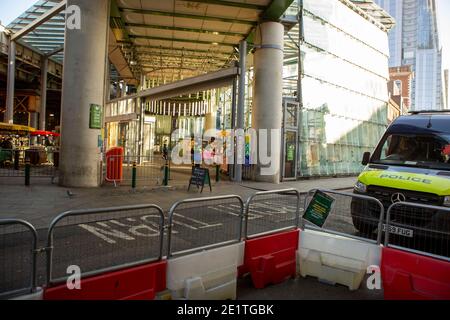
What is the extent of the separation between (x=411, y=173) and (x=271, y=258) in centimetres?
346

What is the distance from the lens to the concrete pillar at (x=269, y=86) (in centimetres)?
1698

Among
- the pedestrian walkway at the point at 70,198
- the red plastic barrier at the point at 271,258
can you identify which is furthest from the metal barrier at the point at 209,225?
the pedestrian walkway at the point at 70,198

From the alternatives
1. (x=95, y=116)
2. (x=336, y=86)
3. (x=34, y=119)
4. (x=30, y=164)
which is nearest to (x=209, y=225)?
(x=95, y=116)

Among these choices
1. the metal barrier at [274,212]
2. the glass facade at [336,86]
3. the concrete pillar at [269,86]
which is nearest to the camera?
the metal barrier at [274,212]

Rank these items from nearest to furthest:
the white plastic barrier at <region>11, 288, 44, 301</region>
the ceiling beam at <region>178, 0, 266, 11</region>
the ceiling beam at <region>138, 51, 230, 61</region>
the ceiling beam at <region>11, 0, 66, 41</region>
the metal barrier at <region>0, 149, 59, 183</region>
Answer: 1. the white plastic barrier at <region>11, 288, 44, 301</region>
2. the ceiling beam at <region>178, 0, 266, 11</region>
3. the metal barrier at <region>0, 149, 59, 183</region>
4. the ceiling beam at <region>11, 0, 66, 41</region>
5. the ceiling beam at <region>138, 51, 230, 61</region>

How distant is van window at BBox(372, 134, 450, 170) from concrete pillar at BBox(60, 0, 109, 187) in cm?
980

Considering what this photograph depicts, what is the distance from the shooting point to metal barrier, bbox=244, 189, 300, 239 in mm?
6059

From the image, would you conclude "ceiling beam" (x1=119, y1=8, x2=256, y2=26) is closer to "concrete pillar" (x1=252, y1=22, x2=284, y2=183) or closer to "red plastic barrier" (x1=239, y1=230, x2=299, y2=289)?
"concrete pillar" (x1=252, y1=22, x2=284, y2=183)

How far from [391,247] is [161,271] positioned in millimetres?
3070

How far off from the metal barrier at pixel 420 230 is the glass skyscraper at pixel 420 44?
174482mm

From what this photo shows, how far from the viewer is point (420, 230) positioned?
5090 millimetres

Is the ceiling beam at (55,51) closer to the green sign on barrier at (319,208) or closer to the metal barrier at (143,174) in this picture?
the metal barrier at (143,174)

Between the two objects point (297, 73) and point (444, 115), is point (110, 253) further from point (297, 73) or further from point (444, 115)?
point (297, 73)

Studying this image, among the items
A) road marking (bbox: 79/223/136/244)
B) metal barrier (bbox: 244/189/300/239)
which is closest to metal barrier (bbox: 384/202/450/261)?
metal barrier (bbox: 244/189/300/239)
